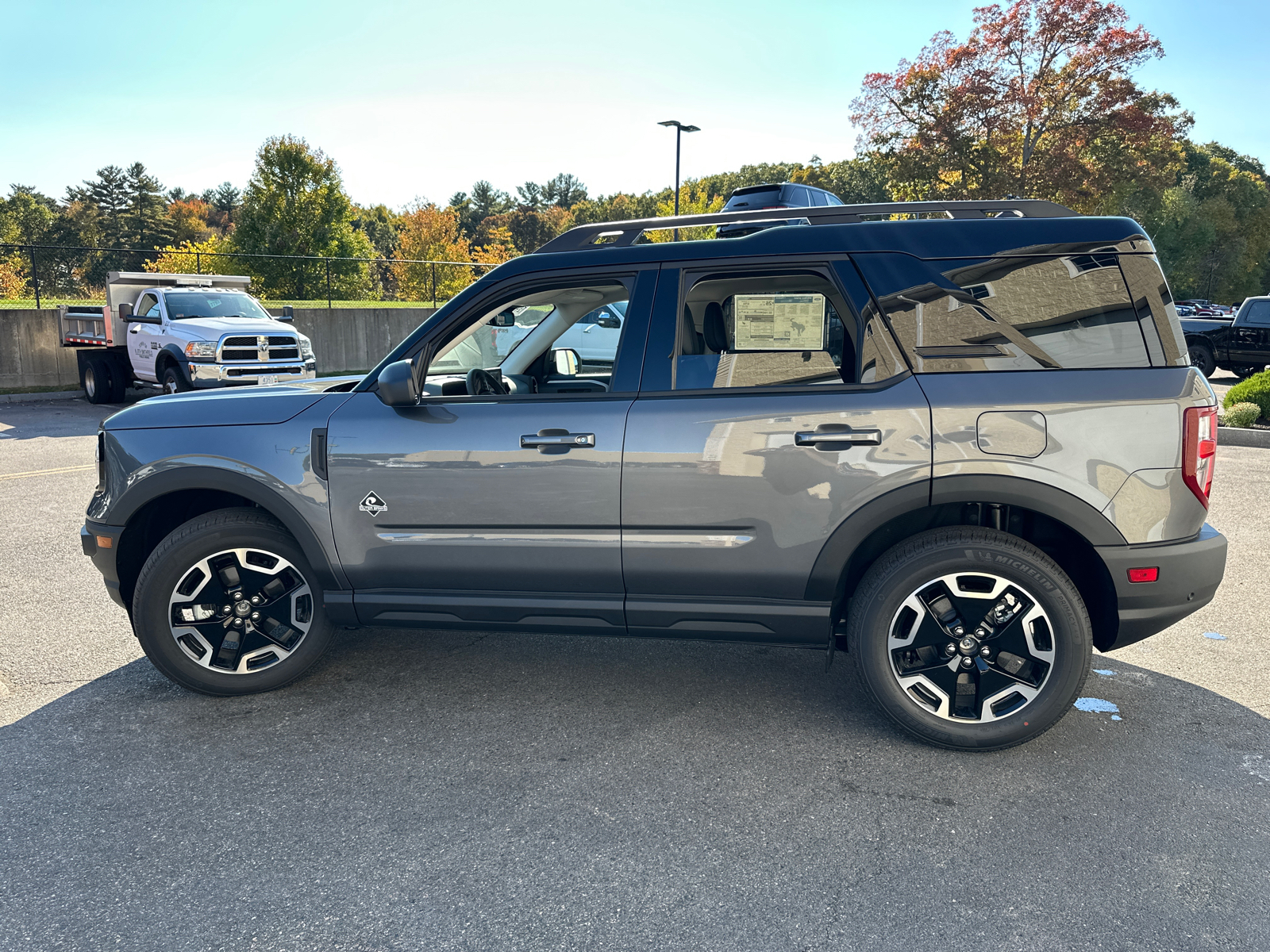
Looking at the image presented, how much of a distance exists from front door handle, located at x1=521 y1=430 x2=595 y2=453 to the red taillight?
2125 mm

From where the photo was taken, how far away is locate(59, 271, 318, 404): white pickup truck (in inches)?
568

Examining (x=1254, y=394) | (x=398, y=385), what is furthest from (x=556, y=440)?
(x=1254, y=394)

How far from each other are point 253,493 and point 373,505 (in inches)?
20.4

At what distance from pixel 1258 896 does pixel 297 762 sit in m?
3.11

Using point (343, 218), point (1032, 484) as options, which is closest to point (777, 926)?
point (1032, 484)

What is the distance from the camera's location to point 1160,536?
10.8ft

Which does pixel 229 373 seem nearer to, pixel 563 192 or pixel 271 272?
pixel 271 272

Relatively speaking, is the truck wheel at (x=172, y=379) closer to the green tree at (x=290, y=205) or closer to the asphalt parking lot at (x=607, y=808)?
the asphalt parking lot at (x=607, y=808)

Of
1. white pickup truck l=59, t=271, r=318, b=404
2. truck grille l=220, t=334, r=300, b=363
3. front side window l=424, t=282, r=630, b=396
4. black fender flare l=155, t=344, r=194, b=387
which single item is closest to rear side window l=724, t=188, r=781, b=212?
white pickup truck l=59, t=271, r=318, b=404

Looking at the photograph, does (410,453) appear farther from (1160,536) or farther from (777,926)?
(1160,536)

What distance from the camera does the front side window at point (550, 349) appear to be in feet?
12.8

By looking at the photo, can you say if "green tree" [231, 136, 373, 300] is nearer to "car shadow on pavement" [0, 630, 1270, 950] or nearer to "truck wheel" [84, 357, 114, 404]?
"truck wheel" [84, 357, 114, 404]

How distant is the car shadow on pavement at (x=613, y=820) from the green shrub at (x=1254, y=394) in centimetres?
912

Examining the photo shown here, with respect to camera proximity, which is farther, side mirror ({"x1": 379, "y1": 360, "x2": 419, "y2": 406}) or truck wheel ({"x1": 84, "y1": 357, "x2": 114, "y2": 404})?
truck wheel ({"x1": 84, "y1": 357, "x2": 114, "y2": 404})
